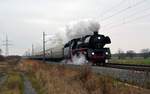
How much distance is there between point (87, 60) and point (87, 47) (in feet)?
4.83

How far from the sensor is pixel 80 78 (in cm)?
1750

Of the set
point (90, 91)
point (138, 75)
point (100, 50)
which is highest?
point (100, 50)

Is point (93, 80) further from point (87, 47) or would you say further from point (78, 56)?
point (78, 56)

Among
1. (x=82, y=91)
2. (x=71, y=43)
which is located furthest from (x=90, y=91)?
(x=71, y=43)

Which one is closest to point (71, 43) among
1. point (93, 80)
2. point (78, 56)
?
point (78, 56)

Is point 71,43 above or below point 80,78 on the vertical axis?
above

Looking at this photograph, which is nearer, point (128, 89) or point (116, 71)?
point (128, 89)

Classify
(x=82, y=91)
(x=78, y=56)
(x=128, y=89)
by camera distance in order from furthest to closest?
1. (x=78, y=56)
2. (x=82, y=91)
3. (x=128, y=89)

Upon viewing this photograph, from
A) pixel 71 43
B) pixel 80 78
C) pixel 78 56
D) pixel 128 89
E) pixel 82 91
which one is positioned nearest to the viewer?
pixel 128 89

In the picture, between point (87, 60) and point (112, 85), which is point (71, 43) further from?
point (112, 85)

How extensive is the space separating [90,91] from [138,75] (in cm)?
261

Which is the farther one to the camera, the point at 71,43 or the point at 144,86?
the point at 71,43

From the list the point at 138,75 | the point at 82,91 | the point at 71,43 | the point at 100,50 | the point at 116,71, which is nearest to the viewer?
the point at 138,75

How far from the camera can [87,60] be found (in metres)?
27.6
